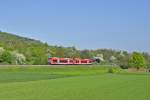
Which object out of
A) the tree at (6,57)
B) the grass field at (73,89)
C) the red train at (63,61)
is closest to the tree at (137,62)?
the red train at (63,61)

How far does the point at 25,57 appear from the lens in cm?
16600

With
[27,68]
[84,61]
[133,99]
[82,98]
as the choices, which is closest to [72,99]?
[82,98]

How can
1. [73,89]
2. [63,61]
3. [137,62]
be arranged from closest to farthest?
[73,89] → [63,61] → [137,62]

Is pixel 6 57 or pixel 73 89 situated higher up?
pixel 6 57

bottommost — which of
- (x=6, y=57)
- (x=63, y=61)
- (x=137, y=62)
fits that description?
(x=137, y=62)

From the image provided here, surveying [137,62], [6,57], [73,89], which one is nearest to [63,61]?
[6,57]

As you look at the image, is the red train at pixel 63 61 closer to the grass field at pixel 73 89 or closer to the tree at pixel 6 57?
the tree at pixel 6 57

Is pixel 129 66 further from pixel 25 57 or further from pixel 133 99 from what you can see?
pixel 133 99

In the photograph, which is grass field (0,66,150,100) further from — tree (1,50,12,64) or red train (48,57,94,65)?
red train (48,57,94,65)

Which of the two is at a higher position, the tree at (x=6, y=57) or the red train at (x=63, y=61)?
the tree at (x=6, y=57)

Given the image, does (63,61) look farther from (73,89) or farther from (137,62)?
(73,89)

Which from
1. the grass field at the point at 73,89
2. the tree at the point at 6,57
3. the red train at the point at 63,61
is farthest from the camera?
the red train at the point at 63,61

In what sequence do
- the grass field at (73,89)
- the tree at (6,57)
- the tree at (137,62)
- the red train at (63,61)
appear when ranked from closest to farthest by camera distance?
the grass field at (73,89) < the tree at (6,57) < the red train at (63,61) < the tree at (137,62)

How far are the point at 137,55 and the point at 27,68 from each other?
66937mm
